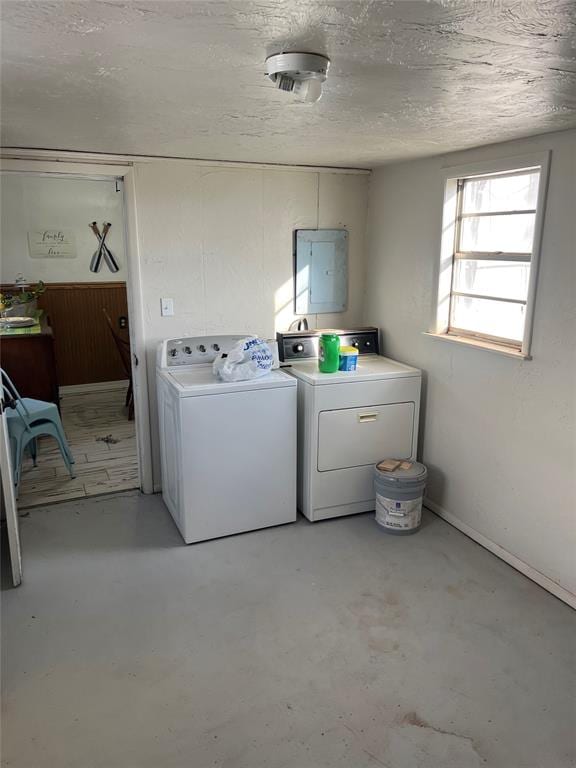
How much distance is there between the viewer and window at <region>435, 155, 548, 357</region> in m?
2.78

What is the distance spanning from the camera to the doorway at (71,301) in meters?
4.77

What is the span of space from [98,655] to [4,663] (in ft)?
1.18

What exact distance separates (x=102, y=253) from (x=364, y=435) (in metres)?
3.99

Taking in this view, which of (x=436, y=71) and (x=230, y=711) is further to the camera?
(x=230, y=711)

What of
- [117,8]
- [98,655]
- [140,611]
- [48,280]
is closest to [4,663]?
[98,655]

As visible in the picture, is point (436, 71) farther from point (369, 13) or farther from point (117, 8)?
point (117, 8)

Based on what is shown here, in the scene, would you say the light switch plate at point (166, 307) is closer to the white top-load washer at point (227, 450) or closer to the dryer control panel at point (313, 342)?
the white top-load washer at point (227, 450)

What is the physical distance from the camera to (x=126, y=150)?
3.09 meters

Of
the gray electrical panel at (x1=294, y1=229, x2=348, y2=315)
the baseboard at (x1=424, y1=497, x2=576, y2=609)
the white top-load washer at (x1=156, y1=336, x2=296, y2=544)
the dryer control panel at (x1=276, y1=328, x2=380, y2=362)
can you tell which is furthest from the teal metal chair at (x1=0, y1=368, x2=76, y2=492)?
the baseboard at (x1=424, y1=497, x2=576, y2=609)

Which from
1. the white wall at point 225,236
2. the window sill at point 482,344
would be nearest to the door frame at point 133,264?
the white wall at point 225,236

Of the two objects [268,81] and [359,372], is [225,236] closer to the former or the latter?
[359,372]

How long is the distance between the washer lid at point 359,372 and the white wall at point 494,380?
14 cm

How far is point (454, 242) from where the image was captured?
3.30 m

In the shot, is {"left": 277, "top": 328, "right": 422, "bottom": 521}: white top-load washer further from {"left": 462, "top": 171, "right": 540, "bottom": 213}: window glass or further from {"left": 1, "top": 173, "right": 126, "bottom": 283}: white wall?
{"left": 1, "top": 173, "right": 126, "bottom": 283}: white wall
